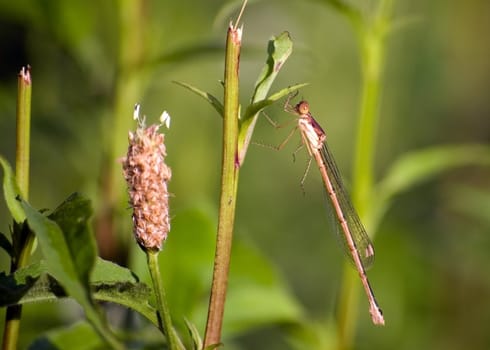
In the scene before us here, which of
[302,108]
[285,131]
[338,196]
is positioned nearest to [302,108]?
[302,108]

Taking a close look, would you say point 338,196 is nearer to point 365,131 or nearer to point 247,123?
point 365,131

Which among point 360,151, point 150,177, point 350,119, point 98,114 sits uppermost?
point 350,119

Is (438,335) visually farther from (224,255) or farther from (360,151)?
(224,255)

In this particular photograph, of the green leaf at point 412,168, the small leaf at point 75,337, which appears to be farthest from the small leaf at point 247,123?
the green leaf at point 412,168

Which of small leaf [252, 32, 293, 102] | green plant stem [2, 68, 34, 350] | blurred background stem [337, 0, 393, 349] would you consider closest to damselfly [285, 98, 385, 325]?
blurred background stem [337, 0, 393, 349]

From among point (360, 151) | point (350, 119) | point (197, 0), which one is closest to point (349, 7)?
point (360, 151)

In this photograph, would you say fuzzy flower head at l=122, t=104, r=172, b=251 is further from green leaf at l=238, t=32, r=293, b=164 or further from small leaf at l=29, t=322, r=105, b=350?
small leaf at l=29, t=322, r=105, b=350

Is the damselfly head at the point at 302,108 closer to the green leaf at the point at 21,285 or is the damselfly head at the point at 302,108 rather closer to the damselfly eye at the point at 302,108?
the damselfly eye at the point at 302,108
